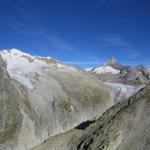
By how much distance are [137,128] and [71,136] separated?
1007cm

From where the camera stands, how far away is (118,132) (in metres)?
38.0

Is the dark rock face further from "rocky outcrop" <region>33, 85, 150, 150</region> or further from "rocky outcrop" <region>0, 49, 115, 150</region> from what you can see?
"rocky outcrop" <region>33, 85, 150, 150</region>

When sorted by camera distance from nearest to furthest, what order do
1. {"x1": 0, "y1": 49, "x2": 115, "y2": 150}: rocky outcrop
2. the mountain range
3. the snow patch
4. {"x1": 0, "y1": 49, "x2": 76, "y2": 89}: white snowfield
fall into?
the mountain range, {"x1": 0, "y1": 49, "x2": 115, "y2": 150}: rocky outcrop, the snow patch, {"x1": 0, "y1": 49, "x2": 76, "y2": 89}: white snowfield

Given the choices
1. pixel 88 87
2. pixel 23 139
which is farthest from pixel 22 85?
pixel 88 87

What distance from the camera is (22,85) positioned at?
3679 inches

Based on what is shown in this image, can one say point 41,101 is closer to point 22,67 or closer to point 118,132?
point 22,67

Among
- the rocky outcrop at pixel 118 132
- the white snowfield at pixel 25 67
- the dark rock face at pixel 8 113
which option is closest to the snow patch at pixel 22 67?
the white snowfield at pixel 25 67

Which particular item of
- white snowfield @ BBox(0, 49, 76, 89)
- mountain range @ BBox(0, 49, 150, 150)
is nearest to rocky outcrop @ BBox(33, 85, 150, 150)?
mountain range @ BBox(0, 49, 150, 150)

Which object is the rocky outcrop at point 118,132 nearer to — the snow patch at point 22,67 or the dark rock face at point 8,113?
the dark rock face at point 8,113

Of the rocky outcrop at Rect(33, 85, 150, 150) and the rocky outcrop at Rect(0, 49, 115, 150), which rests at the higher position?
the rocky outcrop at Rect(0, 49, 115, 150)

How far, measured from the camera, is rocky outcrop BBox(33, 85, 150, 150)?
118ft

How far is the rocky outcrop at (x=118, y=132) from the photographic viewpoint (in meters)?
36.0

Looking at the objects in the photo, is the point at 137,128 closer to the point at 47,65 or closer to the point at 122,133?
the point at 122,133

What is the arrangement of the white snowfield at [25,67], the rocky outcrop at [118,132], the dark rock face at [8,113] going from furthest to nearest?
the white snowfield at [25,67]
the dark rock face at [8,113]
the rocky outcrop at [118,132]
